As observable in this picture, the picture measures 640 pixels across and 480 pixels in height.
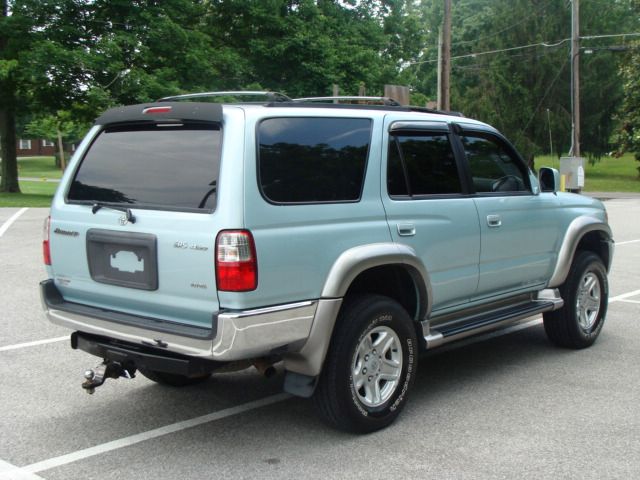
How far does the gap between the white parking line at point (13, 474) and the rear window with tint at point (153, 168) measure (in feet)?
4.99

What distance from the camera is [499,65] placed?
1852 inches

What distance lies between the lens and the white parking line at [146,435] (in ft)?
13.4

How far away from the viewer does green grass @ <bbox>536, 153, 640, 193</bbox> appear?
40.5 m

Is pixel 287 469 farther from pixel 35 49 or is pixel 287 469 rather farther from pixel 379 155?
pixel 35 49

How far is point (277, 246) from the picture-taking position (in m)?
3.97

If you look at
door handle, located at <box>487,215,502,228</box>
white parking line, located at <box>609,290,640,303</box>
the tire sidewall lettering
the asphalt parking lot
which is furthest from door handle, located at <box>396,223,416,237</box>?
white parking line, located at <box>609,290,640,303</box>

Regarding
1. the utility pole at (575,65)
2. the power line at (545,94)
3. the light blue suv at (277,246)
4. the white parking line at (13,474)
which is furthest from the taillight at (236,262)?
the power line at (545,94)

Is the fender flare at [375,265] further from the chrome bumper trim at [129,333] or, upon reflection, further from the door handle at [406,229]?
the chrome bumper trim at [129,333]

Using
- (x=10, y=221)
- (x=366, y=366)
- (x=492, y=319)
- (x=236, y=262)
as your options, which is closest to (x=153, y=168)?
(x=236, y=262)

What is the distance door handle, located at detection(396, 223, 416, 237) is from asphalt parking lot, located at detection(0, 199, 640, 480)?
1.17 metres

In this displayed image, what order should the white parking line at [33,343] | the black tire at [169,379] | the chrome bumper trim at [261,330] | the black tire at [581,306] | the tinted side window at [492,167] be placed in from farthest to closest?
the white parking line at [33,343]
the black tire at [581,306]
the tinted side window at [492,167]
the black tire at [169,379]
the chrome bumper trim at [261,330]

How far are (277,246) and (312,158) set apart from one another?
2.14 ft

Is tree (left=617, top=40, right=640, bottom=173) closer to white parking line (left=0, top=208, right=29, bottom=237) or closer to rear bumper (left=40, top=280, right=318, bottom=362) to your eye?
white parking line (left=0, top=208, right=29, bottom=237)

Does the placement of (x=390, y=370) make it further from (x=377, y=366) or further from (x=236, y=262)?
(x=236, y=262)
